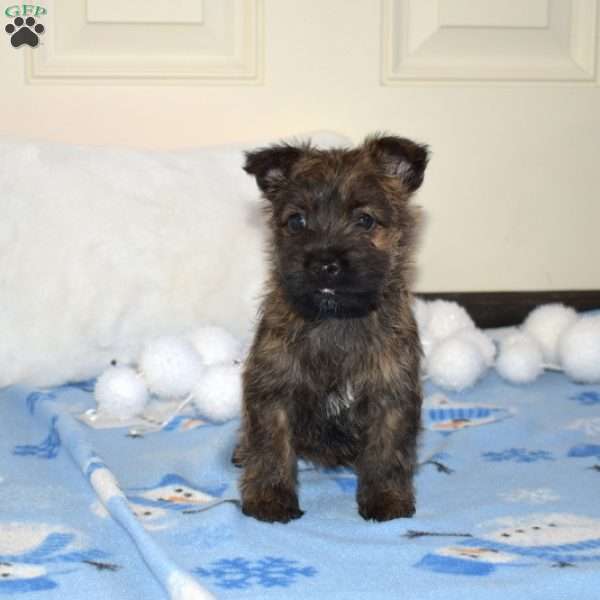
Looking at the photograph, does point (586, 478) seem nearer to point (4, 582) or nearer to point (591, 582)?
point (591, 582)

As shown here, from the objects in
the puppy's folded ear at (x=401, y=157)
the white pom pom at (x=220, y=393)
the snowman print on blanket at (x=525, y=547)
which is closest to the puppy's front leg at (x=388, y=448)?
the snowman print on blanket at (x=525, y=547)

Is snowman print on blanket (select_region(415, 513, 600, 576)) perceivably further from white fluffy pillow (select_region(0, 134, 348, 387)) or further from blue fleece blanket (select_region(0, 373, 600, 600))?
white fluffy pillow (select_region(0, 134, 348, 387))

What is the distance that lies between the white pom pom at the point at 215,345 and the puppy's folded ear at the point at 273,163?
0.86 m

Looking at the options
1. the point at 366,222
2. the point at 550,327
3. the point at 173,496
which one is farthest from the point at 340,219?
the point at 550,327

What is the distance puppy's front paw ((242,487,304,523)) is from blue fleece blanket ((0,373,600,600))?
1.3 inches

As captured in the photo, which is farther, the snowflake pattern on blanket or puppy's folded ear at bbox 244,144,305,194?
puppy's folded ear at bbox 244,144,305,194

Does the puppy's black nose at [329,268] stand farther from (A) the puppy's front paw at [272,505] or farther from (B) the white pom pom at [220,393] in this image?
(B) the white pom pom at [220,393]

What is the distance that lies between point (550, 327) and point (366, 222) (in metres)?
1.49

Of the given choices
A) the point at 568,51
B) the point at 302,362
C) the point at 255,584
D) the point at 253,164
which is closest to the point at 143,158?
the point at 253,164

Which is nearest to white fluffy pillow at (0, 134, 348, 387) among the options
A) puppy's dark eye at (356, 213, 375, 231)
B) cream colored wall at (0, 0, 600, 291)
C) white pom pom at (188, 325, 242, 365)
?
white pom pom at (188, 325, 242, 365)

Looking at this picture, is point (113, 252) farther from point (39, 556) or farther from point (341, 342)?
point (39, 556)

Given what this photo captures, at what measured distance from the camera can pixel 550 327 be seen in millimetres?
3965

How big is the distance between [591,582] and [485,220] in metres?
2.51

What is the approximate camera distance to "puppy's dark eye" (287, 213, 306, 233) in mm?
2738
